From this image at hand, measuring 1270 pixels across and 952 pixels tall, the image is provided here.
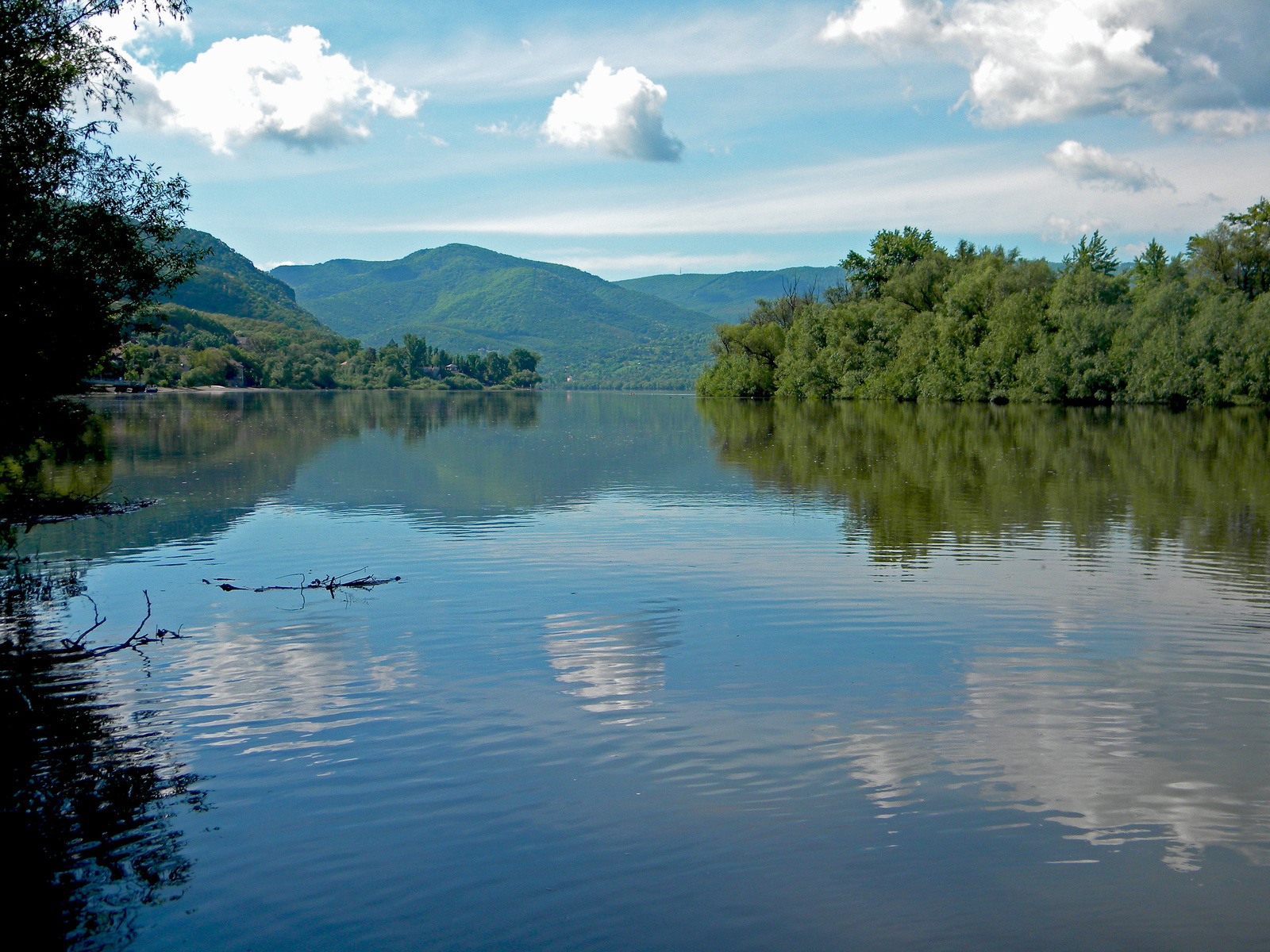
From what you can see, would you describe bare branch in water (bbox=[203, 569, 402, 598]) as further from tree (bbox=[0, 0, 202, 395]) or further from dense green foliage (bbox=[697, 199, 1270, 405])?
dense green foliage (bbox=[697, 199, 1270, 405])

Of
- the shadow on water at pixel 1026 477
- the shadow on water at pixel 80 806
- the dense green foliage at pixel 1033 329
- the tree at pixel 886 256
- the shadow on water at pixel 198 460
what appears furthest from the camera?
the tree at pixel 886 256

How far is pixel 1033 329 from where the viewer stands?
94.6 m

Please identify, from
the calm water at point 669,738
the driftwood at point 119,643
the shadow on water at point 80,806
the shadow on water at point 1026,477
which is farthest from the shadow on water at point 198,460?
the shadow on water at point 1026,477

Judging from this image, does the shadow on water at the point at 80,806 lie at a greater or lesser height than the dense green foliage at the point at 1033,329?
lesser

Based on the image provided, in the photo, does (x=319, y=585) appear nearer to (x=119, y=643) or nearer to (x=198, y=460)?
(x=119, y=643)

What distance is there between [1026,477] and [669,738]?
25.4m

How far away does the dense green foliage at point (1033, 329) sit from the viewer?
83812 mm

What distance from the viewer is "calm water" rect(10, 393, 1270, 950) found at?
20.7ft

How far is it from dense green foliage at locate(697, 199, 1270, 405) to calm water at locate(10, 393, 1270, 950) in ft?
236

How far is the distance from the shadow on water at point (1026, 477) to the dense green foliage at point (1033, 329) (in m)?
22.4

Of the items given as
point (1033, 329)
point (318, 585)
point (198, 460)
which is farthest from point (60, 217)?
point (1033, 329)

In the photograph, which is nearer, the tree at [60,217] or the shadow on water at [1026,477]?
the tree at [60,217]

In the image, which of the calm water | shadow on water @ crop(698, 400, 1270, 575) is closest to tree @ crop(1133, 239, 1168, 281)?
shadow on water @ crop(698, 400, 1270, 575)

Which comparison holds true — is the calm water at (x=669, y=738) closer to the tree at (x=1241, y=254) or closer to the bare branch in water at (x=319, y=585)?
the bare branch in water at (x=319, y=585)
